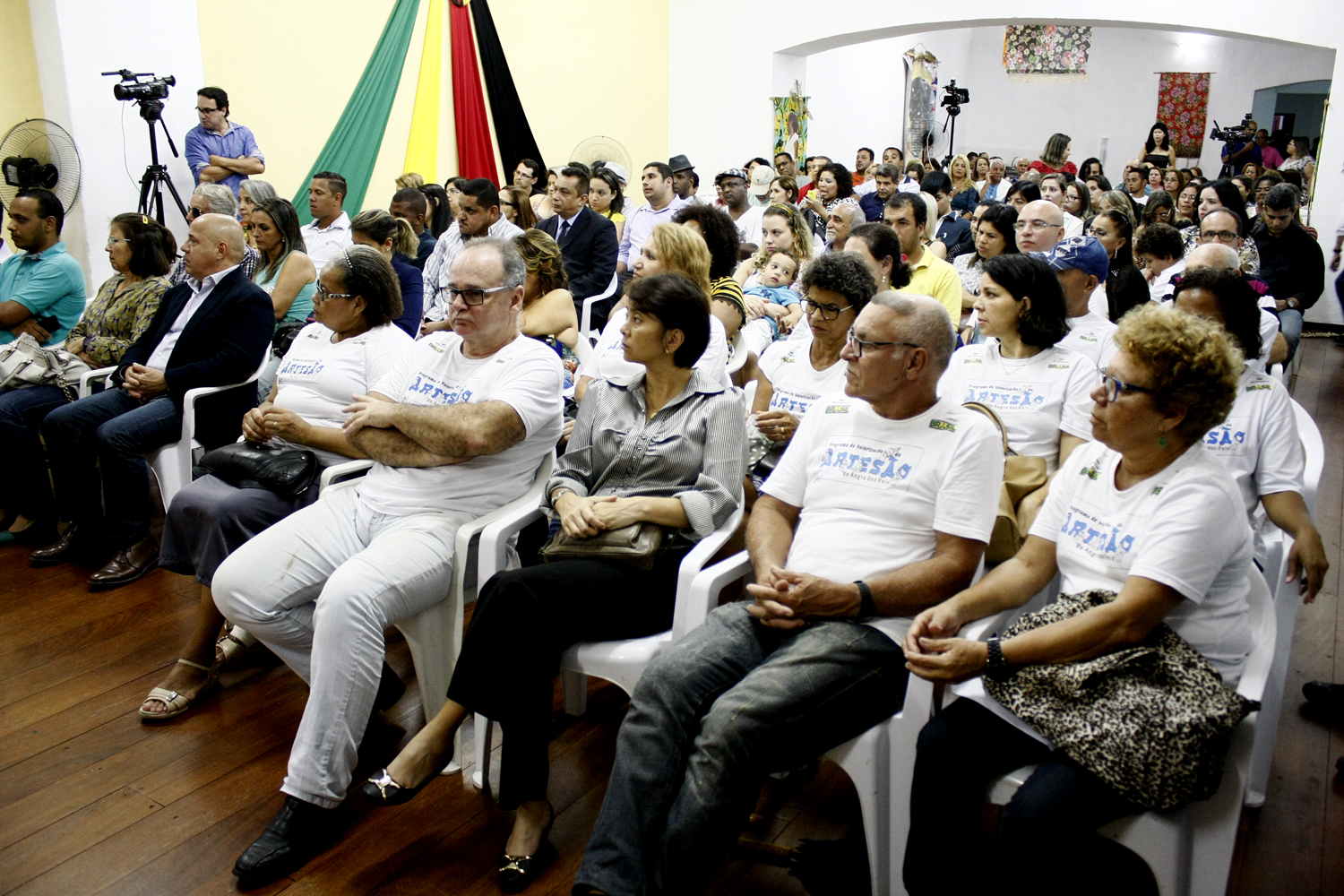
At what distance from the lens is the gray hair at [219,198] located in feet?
14.5

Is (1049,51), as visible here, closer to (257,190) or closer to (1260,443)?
(257,190)

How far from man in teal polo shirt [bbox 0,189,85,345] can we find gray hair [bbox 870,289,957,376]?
340cm

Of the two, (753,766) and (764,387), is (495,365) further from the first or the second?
(753,766)

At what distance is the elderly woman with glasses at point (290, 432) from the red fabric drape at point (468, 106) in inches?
228

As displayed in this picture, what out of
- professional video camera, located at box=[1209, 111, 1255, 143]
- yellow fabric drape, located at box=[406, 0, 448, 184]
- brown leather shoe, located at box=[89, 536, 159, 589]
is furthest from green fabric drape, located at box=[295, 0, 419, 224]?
professional video camera, located at box=[1209, 111, 1255, 143]

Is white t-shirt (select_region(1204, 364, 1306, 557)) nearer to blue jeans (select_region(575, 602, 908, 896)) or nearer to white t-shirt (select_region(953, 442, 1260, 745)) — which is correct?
white t-shirt (select_region(953, 442, 1260, 745))

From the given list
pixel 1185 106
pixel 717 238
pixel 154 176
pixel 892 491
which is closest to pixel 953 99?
pixel 1185 106

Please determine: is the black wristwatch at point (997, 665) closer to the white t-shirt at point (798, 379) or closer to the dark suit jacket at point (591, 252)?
the white t-shirt at point (798, 379)

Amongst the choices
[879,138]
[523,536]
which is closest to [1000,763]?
[523,536]

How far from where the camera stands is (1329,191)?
766 centimetres

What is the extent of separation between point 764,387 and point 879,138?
12027 mm

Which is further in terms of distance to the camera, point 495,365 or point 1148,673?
point 495,365

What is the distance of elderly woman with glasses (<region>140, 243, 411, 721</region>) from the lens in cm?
244

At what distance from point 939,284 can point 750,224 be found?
102 inches
